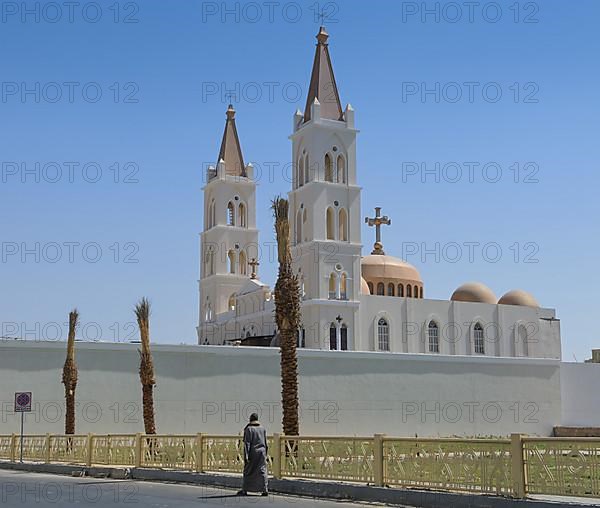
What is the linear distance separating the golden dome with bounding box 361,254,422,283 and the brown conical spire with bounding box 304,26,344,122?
9712 mm

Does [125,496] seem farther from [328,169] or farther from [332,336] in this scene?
[328,169]

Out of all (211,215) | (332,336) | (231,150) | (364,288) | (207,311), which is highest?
(231,150)

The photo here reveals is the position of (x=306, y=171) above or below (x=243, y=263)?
above

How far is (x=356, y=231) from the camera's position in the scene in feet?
162

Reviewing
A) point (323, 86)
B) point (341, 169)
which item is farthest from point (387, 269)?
point (323, 86)

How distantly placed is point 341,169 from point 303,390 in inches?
614

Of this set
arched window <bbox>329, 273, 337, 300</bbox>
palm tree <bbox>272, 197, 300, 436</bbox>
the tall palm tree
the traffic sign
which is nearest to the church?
arched window <bbox>329, 273, 337, 300</bbox>

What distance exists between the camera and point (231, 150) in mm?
60062

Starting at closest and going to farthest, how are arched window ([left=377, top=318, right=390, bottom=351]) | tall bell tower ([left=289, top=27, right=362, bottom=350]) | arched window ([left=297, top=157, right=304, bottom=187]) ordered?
tall bell tower ([left=289, top=27, right=362, bottom=350])
arched window ([left=377, top=318, right=390, bottom=351])
arched window ([left=297, top=157, right=304, bottom=187])

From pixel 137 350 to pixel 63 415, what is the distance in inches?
149

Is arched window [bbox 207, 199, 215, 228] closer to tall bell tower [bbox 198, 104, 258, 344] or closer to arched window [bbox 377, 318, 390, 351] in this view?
tall bell tower [bbox 198, 104, 258, 344]

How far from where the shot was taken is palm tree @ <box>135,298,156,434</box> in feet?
93.0

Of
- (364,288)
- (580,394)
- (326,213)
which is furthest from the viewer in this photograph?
(364,288)

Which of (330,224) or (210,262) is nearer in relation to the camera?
(330,224)
